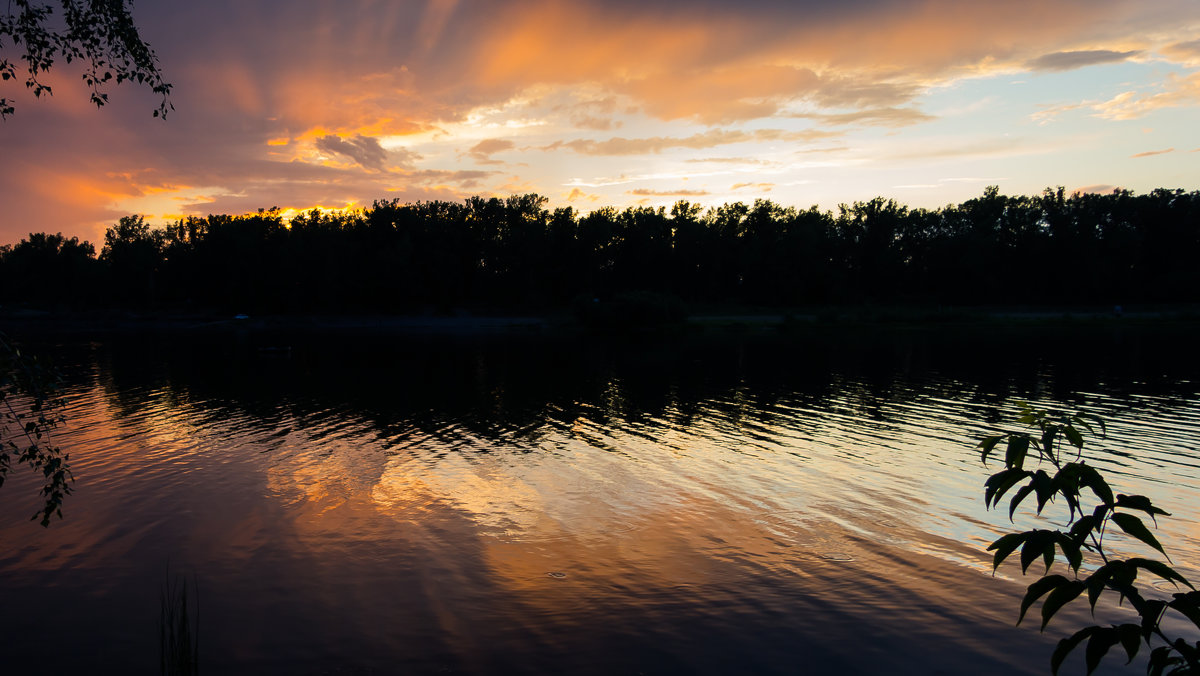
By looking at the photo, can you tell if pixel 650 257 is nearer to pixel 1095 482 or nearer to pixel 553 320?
pixel 553 320

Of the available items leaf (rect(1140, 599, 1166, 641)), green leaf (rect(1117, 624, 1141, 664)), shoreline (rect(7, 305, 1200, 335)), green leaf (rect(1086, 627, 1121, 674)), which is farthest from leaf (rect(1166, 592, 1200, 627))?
shoreline (rect(7, 305, 1200, 335))

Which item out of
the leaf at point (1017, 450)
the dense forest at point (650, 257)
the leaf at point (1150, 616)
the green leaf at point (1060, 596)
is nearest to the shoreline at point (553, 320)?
the dense forest at point (650, 257)

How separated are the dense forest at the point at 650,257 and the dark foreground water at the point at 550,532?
99.9 m

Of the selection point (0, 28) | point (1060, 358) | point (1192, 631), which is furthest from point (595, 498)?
point (1060, 358)

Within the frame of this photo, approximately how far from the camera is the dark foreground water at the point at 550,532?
9492mm

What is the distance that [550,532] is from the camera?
46.5 ft

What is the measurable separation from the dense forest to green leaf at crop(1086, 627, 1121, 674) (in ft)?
402

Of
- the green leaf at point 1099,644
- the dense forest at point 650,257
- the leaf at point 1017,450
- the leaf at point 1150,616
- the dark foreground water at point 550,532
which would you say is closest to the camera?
the green leaf at point 1099,644

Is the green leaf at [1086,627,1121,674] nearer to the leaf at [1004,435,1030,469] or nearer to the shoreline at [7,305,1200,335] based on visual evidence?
the leaf at [1004,435,1030,469]

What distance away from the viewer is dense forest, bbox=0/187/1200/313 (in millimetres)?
126062

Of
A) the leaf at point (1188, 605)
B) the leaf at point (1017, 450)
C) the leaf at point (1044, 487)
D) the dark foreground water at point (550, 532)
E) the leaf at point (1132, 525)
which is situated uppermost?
the leaf at point (1017, 450)

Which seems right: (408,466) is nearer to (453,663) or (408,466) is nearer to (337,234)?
(453,663)

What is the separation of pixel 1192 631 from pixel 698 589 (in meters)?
6.98

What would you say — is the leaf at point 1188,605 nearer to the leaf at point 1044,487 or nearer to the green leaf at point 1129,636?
the green leaf at point 1129,636
